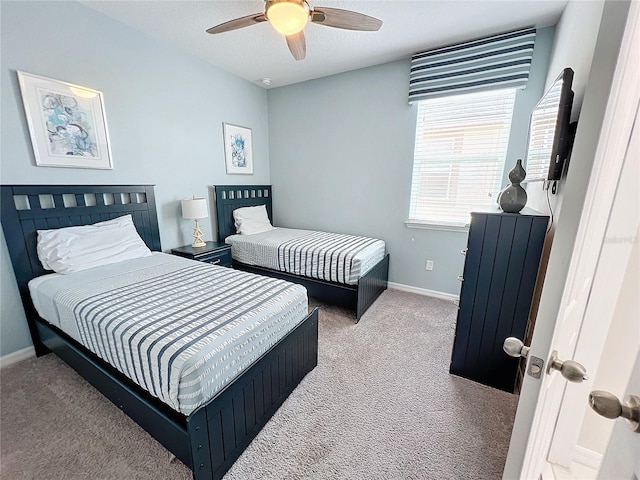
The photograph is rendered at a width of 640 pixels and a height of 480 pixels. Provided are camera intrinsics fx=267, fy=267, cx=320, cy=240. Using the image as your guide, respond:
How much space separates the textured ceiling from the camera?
2.05 meters

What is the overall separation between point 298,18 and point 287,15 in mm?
68

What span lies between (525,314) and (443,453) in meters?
0.93

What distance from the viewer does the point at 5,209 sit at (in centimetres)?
188

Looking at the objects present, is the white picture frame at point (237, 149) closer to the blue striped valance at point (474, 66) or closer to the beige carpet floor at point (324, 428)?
the blue striped valance at point (474, 66)

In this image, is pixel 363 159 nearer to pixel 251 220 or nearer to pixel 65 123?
pixel 251 220

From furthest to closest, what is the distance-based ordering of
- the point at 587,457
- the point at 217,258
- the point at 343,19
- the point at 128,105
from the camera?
the point at 217,258, the point at 128,105, the point at 343,19, the point at 587,457

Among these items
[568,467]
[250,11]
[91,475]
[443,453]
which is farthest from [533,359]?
[250,11]

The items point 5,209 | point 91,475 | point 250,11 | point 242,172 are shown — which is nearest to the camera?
point 91,475

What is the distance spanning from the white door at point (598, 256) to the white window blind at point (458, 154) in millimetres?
2023

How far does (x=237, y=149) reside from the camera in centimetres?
360

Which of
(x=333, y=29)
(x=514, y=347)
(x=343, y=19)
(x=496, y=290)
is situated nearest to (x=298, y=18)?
(x=343, y=19)

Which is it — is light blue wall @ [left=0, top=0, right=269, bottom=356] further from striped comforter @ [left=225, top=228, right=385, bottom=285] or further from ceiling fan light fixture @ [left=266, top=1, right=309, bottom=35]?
ceiling fan light fixture @ [left=266, top=1, right=309, bottom=35]

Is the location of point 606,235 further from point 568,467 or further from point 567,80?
point 568,467

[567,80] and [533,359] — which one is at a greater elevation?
[567,80]
